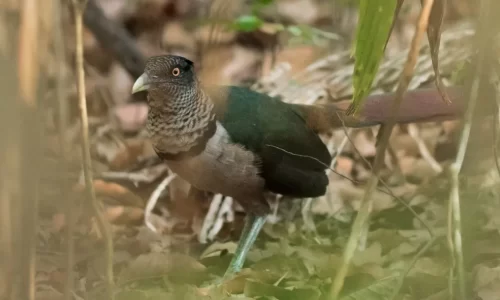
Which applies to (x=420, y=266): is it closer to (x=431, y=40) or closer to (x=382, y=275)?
(x=382, y=275)

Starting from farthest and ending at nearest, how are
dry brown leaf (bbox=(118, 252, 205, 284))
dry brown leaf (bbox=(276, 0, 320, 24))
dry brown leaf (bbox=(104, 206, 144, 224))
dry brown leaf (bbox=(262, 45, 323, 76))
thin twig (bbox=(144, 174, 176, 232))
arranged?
dry brown leaf (bbox=(276, 0, 320, 24)), dry brown leaf (bbox=(262, 45, 323, 76)), thin twig (bbox=(144, 174, 176, 232)), dry brown leaf (bbox=(104, 206, 144, 224)), dry brown leaf (bbox=(118, 252, 205, 284))

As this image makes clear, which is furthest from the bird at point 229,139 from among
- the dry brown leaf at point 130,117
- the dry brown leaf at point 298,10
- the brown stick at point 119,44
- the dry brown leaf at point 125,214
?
the dry brown leaf at point 298,10

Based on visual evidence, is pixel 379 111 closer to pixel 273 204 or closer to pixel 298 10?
pixel 273 204

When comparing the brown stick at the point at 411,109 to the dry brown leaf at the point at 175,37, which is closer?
the brown stick at the point at 411,109

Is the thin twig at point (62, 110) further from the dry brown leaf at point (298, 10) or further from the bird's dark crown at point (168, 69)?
the dry brown leaf at point (298, 10)

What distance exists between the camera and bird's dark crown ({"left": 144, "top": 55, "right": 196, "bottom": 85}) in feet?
3.68

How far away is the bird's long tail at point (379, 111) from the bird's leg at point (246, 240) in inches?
9.1

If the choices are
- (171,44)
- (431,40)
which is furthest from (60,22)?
(171,44)

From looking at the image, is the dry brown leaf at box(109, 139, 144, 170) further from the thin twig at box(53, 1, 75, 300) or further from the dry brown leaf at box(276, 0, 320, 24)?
the thin twig at box(53, 1, 75, 300)

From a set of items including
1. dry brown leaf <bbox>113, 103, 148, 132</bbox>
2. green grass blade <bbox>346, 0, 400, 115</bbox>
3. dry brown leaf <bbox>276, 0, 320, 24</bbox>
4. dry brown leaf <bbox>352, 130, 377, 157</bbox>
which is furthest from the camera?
dry brown leaf <bbox>276, 0, 320, 24</bbox>

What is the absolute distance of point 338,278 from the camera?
2.17 ft

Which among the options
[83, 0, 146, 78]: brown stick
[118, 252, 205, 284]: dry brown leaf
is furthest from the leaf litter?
[83, 0, 146, 78]: brown stick

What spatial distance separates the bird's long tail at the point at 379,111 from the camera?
3.67 ft

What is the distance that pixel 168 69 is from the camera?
113cm
